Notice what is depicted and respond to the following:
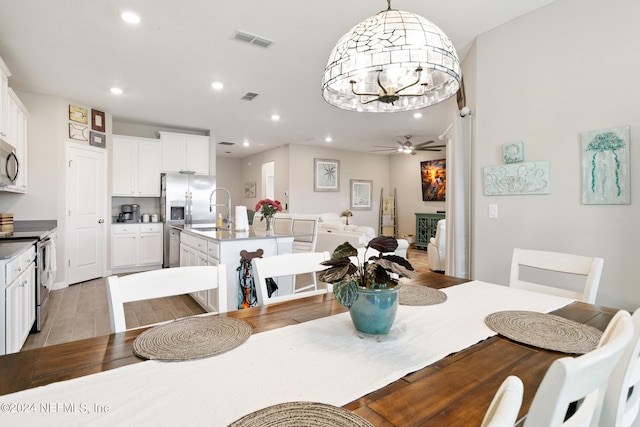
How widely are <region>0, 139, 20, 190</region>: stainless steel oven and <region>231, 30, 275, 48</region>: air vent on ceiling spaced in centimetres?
234

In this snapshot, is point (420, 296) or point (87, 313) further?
point (87, 313)

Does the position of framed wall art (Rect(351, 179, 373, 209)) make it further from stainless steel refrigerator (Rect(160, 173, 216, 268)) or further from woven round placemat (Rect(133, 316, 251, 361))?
woven round placemat (Rect(133, 316, 251, 361))

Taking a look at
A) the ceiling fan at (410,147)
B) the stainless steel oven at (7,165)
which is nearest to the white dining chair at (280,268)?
the stainless steel oven at (7,165)

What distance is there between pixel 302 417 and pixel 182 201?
18.5 ft

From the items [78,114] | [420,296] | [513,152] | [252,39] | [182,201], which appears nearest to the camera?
[420,296]

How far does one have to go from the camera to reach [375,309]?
1.00 meters

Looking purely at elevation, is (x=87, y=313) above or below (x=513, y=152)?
below

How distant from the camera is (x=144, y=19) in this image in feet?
8.58

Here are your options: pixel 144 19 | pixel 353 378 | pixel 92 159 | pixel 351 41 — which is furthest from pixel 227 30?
pixel 92 159

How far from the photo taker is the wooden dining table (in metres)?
0.67

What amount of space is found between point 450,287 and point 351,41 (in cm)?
128

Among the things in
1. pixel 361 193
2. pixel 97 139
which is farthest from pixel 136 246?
pixel 361 193

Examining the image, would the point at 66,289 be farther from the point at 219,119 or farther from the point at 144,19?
the point at 144,19

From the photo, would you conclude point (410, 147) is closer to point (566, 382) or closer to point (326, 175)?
point (326, 175)
